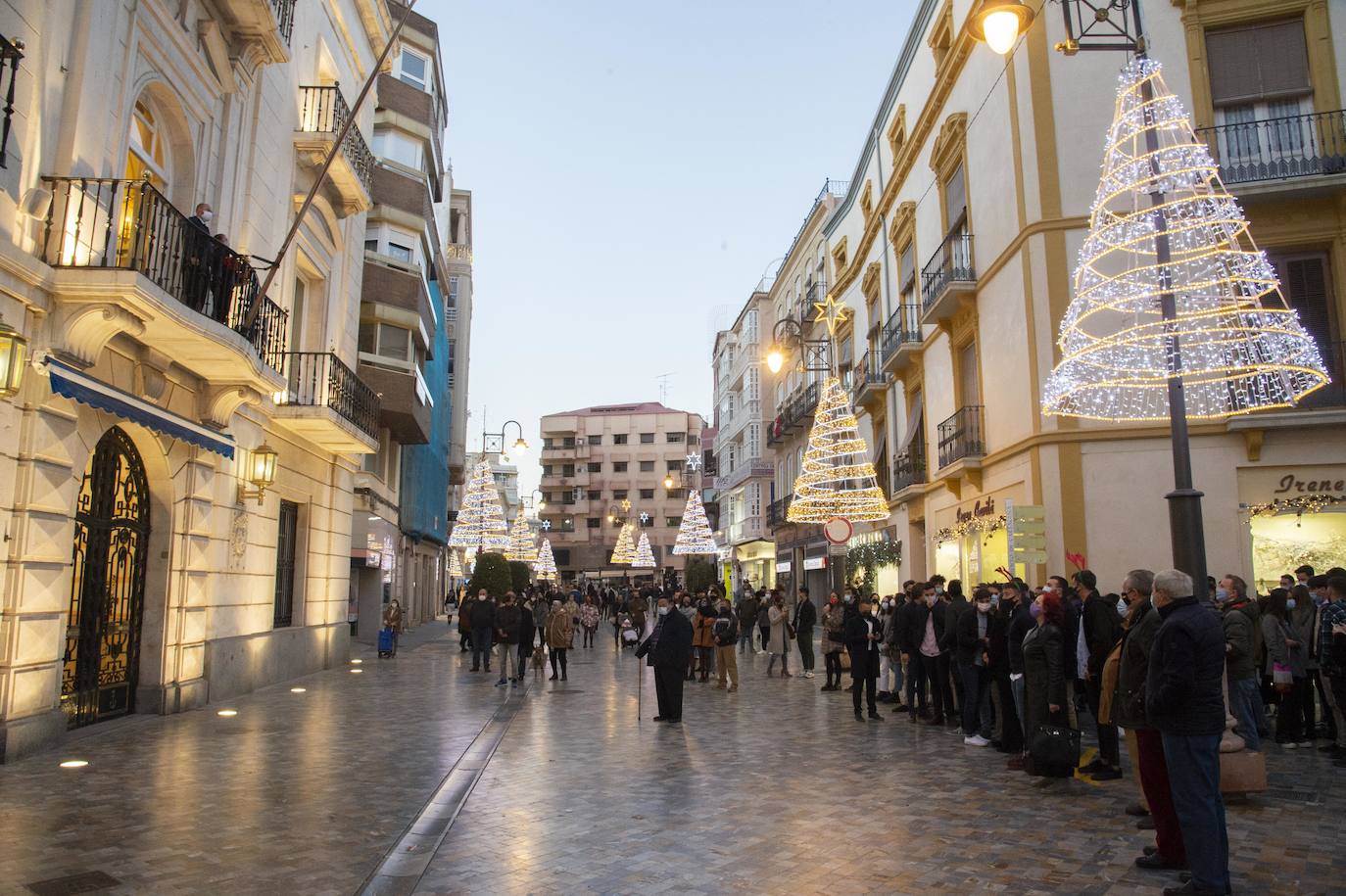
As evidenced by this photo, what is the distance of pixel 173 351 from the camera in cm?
1077

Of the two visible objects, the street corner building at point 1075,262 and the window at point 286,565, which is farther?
the window at point 286,565

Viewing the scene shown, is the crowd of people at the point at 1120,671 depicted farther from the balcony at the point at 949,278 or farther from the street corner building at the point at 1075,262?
the balcony at the point at 949,278

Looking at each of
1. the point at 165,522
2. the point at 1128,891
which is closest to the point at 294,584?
the point at 165,522

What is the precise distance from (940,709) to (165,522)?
33.7 ft

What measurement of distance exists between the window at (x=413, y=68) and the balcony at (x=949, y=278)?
17577 mm

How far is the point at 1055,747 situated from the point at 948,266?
14178 millimetres

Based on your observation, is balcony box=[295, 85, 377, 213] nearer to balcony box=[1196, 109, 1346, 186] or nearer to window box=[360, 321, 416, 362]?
window box=[360, 321, 416, 362]

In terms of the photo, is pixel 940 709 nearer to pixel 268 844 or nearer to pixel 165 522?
pixel 268 844

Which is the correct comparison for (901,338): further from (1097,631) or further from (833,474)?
(1097,631)

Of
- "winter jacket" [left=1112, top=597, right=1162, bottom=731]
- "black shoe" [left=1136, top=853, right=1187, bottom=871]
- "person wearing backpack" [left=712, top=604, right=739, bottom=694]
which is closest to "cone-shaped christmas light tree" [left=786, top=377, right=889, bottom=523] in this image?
"person wearing backpack" [left=712, top=604, right=739, bottom=694]

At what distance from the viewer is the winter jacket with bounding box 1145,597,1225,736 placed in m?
5.07

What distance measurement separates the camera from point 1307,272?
15344mm

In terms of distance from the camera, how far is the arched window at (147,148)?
11.1m

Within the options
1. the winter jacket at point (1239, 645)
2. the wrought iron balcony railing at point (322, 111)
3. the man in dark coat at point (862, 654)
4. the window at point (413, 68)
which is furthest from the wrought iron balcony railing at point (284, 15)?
the window at point (413, 68)
